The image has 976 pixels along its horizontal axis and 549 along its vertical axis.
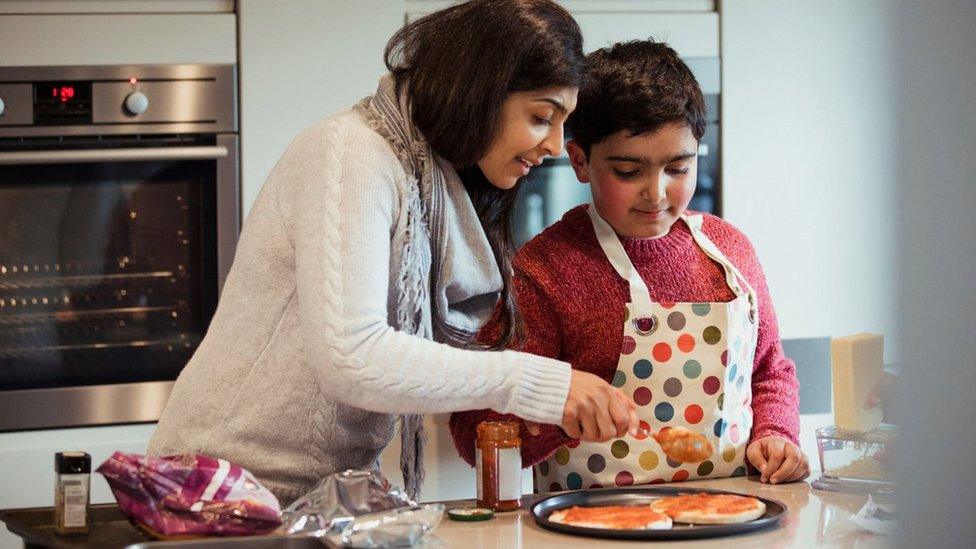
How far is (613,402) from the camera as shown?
122 cm

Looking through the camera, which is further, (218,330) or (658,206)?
(658,206)

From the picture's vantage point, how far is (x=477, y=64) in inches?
50.6

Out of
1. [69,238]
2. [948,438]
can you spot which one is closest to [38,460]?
[69,238]

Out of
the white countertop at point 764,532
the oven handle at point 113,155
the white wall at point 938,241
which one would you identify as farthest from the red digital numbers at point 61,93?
the white wall at point 938,241

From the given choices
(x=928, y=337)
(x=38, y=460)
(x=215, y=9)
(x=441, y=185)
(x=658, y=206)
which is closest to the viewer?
(x=928, y=337)

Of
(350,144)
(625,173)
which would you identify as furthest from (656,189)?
(350,144)

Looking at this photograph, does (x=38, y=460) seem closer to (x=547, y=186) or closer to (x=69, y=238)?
(x=69, y=238)

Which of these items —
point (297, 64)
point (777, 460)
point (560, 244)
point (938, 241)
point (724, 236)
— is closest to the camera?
point (938, 241)

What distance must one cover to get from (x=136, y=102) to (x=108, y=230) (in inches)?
11.0

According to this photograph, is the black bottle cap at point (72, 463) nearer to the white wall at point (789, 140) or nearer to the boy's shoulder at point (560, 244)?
the boy's shoulder at point (560, 244)

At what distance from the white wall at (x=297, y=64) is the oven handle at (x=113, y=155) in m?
0.09

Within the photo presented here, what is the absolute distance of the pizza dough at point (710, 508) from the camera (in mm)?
1222

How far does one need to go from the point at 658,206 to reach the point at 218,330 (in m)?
0.64

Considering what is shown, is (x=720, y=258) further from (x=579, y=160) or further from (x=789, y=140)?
(x=789, y=140)
